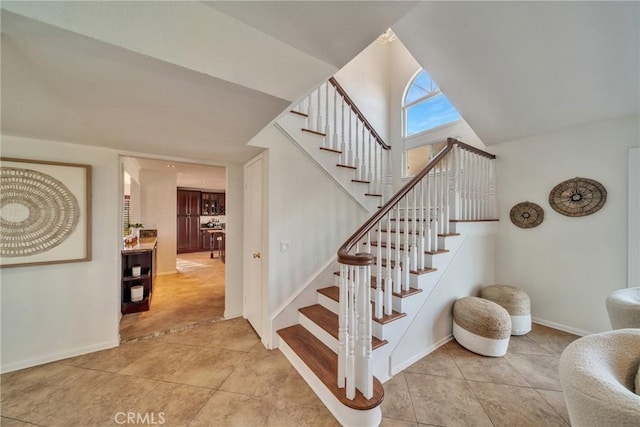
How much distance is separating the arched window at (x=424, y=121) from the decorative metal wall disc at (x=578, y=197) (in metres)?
1.59

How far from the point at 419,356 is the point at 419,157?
10.7 feet

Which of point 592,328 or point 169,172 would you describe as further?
point 169,172

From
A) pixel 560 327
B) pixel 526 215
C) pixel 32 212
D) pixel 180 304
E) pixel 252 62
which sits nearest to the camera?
pixel 252 62

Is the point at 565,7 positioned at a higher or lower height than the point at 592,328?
higher

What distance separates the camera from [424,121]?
3902 millimetres

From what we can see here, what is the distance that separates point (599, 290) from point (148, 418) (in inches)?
169

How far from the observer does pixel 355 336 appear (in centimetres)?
147

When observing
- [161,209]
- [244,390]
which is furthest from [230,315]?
[161,209]

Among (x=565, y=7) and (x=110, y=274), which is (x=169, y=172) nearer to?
(x=110, y=274)

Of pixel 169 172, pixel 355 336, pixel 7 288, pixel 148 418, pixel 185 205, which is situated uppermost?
pixel 169 172

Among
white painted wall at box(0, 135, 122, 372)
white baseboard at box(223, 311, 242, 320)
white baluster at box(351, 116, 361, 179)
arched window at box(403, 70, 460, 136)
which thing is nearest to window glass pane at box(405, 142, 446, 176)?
arched window at box(403, 70, 460, 136)

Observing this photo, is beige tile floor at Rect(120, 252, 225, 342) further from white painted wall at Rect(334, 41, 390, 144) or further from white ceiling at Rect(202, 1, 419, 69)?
white painted wall at Rect(334, 41, 390, 144)

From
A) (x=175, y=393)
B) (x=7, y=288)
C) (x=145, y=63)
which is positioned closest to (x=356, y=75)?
(x=145, y=63)

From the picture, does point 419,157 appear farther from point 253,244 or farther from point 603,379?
point 603,379
